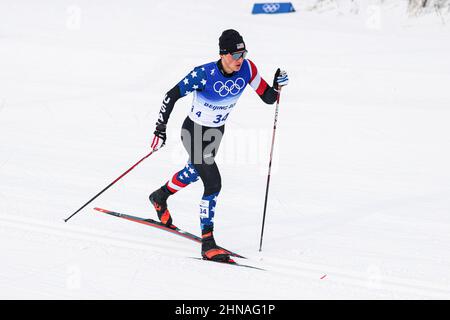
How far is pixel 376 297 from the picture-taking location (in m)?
4.46

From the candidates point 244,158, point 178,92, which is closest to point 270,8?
point 244,158

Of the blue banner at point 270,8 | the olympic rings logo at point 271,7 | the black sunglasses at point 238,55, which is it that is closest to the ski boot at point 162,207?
the black sunglasses at point 238,55

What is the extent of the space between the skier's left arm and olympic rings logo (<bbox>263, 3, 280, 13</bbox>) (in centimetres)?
1051

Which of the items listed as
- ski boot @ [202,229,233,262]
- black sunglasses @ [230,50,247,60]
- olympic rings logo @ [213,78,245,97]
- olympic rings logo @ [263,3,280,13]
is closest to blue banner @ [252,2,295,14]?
olympic rings logo @ [263,3,280,13]

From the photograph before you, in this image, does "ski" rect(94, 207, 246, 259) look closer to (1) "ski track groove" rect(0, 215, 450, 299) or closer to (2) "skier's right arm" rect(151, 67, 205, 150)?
(1) "ski track groove" rect(0, 215, 450, 299)

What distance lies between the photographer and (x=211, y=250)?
16.5 ft

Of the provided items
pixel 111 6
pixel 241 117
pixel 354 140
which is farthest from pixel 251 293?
pixel 111 6

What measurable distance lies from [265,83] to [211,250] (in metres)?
1.58

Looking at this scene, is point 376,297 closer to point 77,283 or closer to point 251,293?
point 251,293

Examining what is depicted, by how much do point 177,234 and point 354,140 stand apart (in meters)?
3.93

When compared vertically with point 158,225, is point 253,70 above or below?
above

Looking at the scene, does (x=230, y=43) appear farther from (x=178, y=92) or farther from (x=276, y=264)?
(x=276, y=264)

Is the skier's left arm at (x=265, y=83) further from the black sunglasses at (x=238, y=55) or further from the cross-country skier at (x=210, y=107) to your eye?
the black sunglasses at (x=238, y=55)

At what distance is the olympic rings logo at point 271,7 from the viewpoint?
15.3 meters
